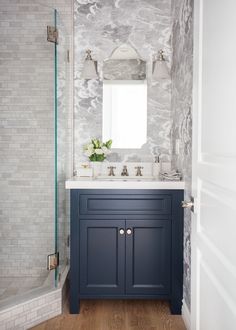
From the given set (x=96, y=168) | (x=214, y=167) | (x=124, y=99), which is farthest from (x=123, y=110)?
(x=214, y=167)

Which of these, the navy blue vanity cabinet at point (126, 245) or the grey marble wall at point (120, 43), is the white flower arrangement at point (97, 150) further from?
the navy blue vanity cabinet at point (126, 245)

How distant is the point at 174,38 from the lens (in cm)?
278

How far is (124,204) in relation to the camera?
7.58 feet

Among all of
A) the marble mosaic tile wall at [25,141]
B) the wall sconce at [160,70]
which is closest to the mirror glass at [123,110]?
the wall sconce at [160,70]

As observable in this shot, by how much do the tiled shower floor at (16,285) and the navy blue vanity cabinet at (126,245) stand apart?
0.29m

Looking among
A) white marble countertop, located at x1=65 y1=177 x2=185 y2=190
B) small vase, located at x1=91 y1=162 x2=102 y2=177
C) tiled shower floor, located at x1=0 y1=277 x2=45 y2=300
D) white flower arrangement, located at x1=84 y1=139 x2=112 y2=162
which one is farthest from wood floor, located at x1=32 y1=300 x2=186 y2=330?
white flower arrangement, located at x1=84 y1=139 x2=112 y2=162

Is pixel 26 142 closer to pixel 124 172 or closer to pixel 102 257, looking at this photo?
pixel 124 172

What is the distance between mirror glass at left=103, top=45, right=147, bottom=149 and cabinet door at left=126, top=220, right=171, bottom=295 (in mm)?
857

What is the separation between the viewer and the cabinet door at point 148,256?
2316mm

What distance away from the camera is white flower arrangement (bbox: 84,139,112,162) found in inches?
109

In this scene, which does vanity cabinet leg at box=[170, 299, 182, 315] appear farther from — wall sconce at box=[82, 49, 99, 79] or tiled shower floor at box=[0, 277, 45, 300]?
wall sconce at box=[82, 49, 99, 79]

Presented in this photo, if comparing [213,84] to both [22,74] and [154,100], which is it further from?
[22,74]

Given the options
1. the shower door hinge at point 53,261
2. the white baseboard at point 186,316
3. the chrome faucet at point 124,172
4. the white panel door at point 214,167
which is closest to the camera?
the white panel door at point 214,167

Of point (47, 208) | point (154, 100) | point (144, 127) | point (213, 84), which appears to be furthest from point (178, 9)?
point (47, 208)
